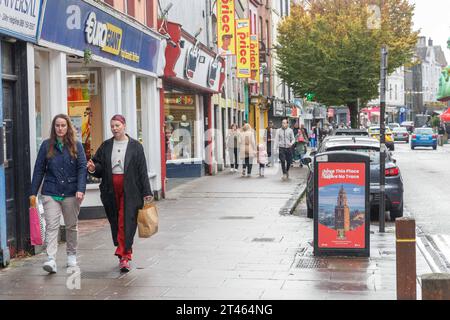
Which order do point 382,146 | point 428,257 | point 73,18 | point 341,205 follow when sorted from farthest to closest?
point 382,146
point 73,18
point 428,257
point 341,205

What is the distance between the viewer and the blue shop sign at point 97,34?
37.1ft

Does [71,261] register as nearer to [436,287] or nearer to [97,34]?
[436,287]

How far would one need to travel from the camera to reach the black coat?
355 inches

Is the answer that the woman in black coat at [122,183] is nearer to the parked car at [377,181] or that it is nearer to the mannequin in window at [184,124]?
the parked car at [377,181]

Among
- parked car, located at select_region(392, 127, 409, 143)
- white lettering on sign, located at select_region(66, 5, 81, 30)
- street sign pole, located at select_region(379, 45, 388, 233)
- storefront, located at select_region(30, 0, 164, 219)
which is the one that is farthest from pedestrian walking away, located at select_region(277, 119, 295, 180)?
parked car, located at select_region(392, 127, 409, 143)

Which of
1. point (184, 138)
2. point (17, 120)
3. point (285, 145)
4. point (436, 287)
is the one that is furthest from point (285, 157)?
point (436, 287)

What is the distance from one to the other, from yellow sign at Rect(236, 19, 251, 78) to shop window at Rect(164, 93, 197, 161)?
20.3ft

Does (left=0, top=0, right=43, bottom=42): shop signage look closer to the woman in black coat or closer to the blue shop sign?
the blue shop sign

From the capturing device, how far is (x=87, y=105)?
49.2ft

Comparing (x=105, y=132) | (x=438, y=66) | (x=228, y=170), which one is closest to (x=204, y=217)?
(x=105, y=132)

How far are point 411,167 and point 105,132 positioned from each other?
1939cm

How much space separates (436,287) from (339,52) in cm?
3245
